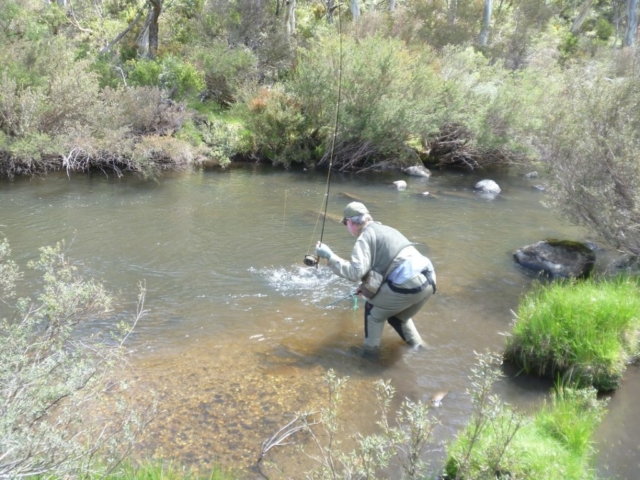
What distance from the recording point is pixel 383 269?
5.79m

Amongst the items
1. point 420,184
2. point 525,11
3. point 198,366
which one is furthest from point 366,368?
point 525,11

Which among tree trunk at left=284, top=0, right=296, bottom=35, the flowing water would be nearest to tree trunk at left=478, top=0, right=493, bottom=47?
tree trunk at left=284, top=0, right=296, bottom=35

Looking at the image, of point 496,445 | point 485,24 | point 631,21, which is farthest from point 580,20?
point 496,445

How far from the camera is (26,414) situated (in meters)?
2.52

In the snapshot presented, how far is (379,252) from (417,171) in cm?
1446

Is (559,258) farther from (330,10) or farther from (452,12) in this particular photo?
(452,12)

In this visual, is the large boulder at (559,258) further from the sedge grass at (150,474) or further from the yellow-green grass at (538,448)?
the sedge grass at (150,474)

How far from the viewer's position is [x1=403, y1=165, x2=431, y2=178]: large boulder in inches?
768

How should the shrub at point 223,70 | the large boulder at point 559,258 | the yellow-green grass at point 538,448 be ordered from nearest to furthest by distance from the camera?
the yellow-green grass at point 538,448, the large boulder at point 559,258, the shrub at point 223,70

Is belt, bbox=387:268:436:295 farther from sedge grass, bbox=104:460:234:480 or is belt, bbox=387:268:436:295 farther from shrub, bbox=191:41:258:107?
shrub, bbox=191:41:258:107

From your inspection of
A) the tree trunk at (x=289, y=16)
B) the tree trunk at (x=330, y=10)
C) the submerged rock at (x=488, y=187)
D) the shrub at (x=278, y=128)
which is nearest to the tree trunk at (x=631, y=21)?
the tree trunk at (x=330, y=10)

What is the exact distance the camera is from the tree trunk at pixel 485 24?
33.7 metres

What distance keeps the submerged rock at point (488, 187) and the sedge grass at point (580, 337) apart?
37.8 ft

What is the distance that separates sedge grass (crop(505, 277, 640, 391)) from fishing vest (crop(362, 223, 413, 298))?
172cm
